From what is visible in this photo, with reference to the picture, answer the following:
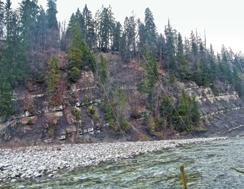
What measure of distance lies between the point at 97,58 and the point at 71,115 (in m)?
25.3

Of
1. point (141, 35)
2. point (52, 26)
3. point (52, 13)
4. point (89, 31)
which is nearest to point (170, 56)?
point (141, 35)

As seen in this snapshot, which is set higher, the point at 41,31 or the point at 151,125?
the point at 41,31

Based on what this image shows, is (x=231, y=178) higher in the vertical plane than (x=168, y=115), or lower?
lower

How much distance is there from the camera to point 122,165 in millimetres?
27922

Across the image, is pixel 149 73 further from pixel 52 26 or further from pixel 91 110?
pixel 52 26

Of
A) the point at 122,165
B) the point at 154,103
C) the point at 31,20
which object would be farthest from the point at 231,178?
the point at 31,20

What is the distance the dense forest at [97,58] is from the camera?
2575 inches

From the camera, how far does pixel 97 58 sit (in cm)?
8375

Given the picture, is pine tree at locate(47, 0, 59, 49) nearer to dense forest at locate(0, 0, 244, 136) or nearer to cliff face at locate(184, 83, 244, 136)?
dense forest at locate(0, 0, 244, 136)

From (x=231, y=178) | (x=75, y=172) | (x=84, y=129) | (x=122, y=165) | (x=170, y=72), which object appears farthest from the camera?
(x=170, y=72)

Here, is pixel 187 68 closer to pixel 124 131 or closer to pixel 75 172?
pixel 124 131

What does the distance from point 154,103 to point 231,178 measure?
57.2 metres

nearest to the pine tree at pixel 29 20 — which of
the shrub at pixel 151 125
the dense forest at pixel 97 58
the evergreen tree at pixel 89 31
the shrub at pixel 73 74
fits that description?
the dense forest at pixel 97 58

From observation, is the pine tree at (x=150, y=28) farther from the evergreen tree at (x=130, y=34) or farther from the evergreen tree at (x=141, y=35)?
the evergreen tree at (x=130, y=34)
